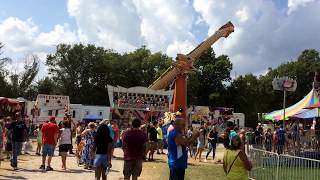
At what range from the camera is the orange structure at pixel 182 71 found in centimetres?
3378

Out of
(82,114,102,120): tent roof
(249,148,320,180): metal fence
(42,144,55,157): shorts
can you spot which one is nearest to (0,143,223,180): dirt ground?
(42,144,55,157): shorts

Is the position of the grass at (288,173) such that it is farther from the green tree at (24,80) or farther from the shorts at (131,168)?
the green tree at (24,80)

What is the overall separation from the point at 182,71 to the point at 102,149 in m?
24.3

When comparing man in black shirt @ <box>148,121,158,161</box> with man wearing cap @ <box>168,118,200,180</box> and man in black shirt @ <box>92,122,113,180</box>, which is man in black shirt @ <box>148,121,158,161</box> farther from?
man wearing cap @ <box>168,118,200,180</box>

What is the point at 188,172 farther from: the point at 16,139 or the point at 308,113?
the point at 308,113

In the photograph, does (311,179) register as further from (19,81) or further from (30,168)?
(19,81)

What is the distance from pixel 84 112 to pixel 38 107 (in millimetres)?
11229

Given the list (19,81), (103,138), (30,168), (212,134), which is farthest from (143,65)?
(103,138)

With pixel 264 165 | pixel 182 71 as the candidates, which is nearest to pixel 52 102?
pixel 182 71

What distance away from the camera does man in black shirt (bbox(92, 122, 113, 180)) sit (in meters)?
11.5

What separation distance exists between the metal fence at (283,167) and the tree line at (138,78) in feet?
200

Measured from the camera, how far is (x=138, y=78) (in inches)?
3201

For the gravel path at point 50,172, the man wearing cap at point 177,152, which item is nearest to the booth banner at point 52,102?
the gravel path at point 50,172

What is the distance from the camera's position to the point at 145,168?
61.6 feet
